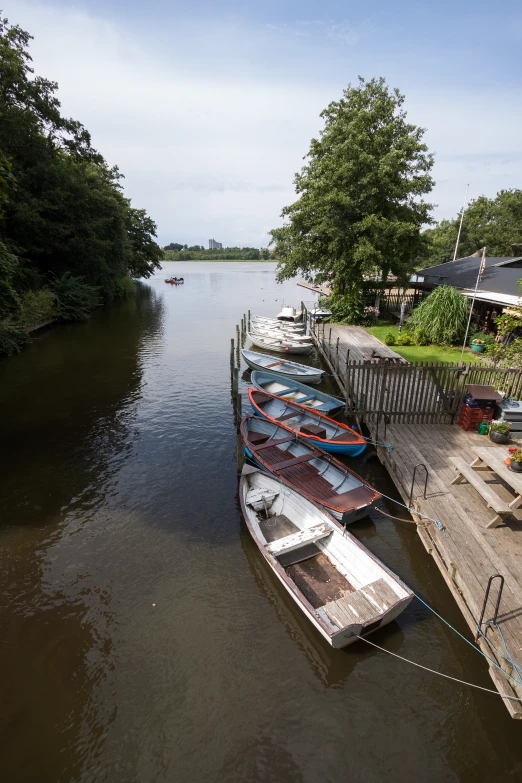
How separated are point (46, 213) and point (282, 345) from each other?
2785 cm

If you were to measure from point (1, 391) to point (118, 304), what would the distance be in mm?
35914

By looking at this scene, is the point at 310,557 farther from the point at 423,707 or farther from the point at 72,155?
the point at 72,155

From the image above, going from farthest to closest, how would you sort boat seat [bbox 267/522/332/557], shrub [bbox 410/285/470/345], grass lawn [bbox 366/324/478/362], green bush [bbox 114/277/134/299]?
green bush [bbox 114/277/134/299] < shrub [bbox 410/285/470/345] < grass lawn [bbox 366/324/478/362] < boat seat [bbox 267/522/332/557]

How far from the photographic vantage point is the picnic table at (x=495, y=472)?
8.85 meters

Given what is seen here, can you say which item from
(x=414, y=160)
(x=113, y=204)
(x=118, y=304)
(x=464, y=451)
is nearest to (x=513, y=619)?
(x=464, y=451)

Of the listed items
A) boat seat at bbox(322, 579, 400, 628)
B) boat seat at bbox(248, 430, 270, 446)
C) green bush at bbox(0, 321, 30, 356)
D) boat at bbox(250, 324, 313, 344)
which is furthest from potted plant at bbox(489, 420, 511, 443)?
green bush at bbox(0, 321, 30, 356)

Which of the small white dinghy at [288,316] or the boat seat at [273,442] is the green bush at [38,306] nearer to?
the small white dinghy at [288,316]

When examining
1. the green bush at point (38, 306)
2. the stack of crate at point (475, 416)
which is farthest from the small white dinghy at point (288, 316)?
the stack of crate at point (475, 416)

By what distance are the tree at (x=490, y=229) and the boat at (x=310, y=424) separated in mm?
44411

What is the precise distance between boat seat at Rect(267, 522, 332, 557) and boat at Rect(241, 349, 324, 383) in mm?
12932

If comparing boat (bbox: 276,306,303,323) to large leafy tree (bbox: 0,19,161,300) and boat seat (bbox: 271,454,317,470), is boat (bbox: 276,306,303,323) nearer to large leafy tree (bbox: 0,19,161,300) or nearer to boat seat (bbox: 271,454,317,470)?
large leafy tree (bbox: 0,19,161,300)

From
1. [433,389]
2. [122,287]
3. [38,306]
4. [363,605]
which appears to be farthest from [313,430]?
[122,287]

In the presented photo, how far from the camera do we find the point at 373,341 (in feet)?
92.8

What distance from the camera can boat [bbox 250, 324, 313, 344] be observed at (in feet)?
98.9
